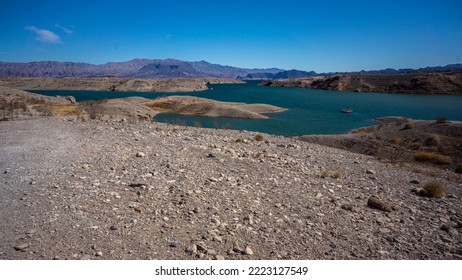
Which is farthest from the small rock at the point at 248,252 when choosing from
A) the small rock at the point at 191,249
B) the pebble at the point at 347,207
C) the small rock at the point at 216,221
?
the pebble at the point at 347,207

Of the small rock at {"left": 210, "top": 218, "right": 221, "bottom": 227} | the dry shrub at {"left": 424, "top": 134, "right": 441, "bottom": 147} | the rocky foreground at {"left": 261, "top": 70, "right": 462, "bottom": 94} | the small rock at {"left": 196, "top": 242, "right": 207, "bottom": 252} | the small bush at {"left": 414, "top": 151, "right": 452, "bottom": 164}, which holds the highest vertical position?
the rocky foreground at {"left": 261, "top": 70, "right": 462, "bottom": 94}

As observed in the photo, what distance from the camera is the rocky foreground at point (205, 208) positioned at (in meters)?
5.46

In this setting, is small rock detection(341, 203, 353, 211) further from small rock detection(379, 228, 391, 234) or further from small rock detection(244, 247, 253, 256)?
small rock detection(244, 247, 253, 256)

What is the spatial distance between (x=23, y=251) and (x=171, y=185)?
12.7ft

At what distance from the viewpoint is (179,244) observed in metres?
5.50

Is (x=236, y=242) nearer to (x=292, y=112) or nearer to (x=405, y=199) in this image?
(x=405, y=199)

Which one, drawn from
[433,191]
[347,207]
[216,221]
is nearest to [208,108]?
[433,191]

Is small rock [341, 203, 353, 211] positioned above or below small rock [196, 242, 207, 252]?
below

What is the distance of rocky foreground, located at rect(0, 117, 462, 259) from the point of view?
5461mm

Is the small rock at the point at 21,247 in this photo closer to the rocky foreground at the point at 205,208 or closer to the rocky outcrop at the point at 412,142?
the rocky foreground at the point at 205,208

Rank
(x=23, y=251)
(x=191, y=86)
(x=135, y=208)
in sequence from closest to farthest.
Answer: (x=23, y=251) < (x=135, y=208) < (x=191, y=86)

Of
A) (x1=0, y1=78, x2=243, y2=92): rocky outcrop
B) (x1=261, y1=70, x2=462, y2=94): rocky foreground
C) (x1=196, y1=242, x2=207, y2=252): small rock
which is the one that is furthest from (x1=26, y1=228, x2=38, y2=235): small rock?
(x1=261, y1=70, x2=462, y2=94): rocky foreground

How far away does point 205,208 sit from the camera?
7121mm
